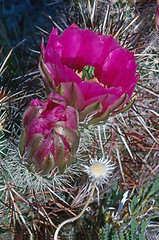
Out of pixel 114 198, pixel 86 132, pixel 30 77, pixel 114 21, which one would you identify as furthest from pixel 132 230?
pixel 114 21

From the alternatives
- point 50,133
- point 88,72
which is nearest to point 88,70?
point 88,72

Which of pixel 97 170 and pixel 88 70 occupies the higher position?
pixel 88 70

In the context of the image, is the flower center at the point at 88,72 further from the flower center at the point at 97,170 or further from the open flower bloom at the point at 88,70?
the flower center at the point at 97,170

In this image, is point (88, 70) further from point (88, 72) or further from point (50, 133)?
point (50, 133)

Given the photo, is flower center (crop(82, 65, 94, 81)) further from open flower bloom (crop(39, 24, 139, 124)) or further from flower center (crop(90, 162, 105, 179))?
flower center (crop(90, 162, 105, 179))

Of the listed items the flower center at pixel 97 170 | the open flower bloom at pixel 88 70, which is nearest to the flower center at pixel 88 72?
the open flower bloom at pixel 88 70

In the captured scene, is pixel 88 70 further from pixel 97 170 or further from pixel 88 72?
pixel 97 170
